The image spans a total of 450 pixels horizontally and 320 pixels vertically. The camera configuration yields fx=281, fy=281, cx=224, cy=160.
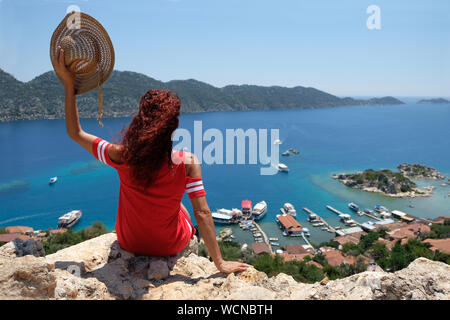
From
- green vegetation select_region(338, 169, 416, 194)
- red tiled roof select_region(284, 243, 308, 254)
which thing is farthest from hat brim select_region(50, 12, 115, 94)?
green vegetation select_region(338, 169, 416, 194)

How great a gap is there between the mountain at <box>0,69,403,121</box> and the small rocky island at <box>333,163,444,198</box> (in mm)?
20148

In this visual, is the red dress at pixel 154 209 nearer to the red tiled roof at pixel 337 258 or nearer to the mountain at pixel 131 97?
the red tiled roof at pixel 337 258

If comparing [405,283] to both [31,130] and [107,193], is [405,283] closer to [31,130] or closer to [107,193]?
[107,193]

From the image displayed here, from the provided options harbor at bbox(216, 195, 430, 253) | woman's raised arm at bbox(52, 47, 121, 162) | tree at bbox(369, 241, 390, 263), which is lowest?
harbor at bbox(216, 195, 430, 253)

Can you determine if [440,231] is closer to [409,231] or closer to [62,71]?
[409,231]

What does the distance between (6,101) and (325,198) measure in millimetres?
55506

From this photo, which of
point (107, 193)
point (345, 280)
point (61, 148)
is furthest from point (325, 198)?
point (61, 148)

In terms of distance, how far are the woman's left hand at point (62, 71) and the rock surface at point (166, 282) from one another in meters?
0.78

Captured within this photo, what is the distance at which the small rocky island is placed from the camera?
23938mm

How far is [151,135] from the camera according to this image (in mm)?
1046

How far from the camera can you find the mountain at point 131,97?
48.0 meters

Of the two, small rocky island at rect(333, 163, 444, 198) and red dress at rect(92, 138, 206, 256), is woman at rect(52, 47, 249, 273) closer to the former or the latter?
red dress at rect(92, 138, 206, 256)

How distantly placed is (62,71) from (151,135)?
24.8 inches

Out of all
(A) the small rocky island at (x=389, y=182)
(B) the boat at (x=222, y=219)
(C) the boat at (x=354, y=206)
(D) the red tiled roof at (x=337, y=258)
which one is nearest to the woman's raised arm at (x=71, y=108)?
(D) the red tiled roof at (x=337, y=258)
